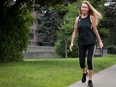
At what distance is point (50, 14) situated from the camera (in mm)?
62719

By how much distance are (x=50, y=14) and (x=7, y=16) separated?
1652 inches

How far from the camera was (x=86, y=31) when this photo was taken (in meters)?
10.0

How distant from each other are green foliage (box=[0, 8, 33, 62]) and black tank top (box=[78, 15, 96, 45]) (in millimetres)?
10953

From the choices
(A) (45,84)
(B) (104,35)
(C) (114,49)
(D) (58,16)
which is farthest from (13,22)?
(C) (114,49)

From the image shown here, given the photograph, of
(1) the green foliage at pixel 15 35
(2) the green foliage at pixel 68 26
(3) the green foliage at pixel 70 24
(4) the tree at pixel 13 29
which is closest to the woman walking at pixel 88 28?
(4) the tree at pixel 13 29

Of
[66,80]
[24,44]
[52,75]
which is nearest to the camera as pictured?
[66,80]

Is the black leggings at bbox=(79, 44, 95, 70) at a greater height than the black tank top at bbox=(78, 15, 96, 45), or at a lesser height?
lesser

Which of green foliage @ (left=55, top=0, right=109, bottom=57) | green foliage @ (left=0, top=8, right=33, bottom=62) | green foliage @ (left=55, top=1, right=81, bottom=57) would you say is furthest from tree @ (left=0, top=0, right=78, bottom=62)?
green foliage @ (left=55, top=1, right=81, bottom=57)

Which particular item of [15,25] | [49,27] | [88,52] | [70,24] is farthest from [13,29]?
[49,27]

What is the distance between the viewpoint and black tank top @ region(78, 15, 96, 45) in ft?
32.8

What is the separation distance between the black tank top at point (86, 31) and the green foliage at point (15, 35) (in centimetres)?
1095

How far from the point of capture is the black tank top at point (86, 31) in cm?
1000

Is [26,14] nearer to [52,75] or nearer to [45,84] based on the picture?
[52,75]

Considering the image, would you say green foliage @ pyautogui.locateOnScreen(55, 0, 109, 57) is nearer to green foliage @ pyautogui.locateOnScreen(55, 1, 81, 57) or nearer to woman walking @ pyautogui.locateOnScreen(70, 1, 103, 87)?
green foliage @ pyautogui.locateOnScreen(55, 1, 81, 57)
